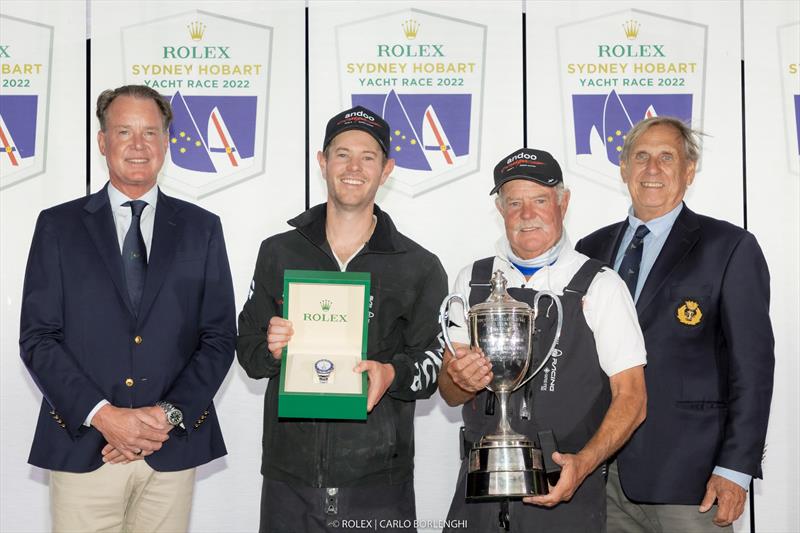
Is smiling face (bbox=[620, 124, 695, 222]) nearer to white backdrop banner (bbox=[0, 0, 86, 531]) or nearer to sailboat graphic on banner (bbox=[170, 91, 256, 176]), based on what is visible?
sailboat graphic on banner (bbox=[170, 91, 256, 176])

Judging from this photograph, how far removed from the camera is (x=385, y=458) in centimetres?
294

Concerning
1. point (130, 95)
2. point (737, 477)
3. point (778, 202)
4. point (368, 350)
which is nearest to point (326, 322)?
point (368, 350)

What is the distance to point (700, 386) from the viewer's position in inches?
120

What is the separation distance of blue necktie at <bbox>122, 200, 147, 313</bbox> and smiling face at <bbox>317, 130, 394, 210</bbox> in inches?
25.9

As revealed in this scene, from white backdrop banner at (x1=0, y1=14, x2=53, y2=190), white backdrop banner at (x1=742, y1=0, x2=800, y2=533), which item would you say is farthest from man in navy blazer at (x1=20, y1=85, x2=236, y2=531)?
white backdrop banner at (x1=742, y1=0, x2=800, y2=533)

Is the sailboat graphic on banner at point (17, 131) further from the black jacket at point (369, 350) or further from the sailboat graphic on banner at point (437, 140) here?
the black jacket at point (369, 350)

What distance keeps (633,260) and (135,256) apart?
68.9 inches

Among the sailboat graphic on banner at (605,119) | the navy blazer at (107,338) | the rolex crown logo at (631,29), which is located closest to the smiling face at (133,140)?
the navy blazer at (107,338)

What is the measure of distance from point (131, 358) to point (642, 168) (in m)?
1.92

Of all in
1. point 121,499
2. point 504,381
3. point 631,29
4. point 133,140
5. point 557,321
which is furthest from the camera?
point 631,29

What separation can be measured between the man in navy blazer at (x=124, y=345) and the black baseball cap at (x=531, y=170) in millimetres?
1047

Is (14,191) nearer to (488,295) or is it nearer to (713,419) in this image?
(488,295)

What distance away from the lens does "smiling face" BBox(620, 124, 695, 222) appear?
327cm

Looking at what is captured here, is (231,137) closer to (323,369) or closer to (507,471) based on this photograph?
(323,369)
